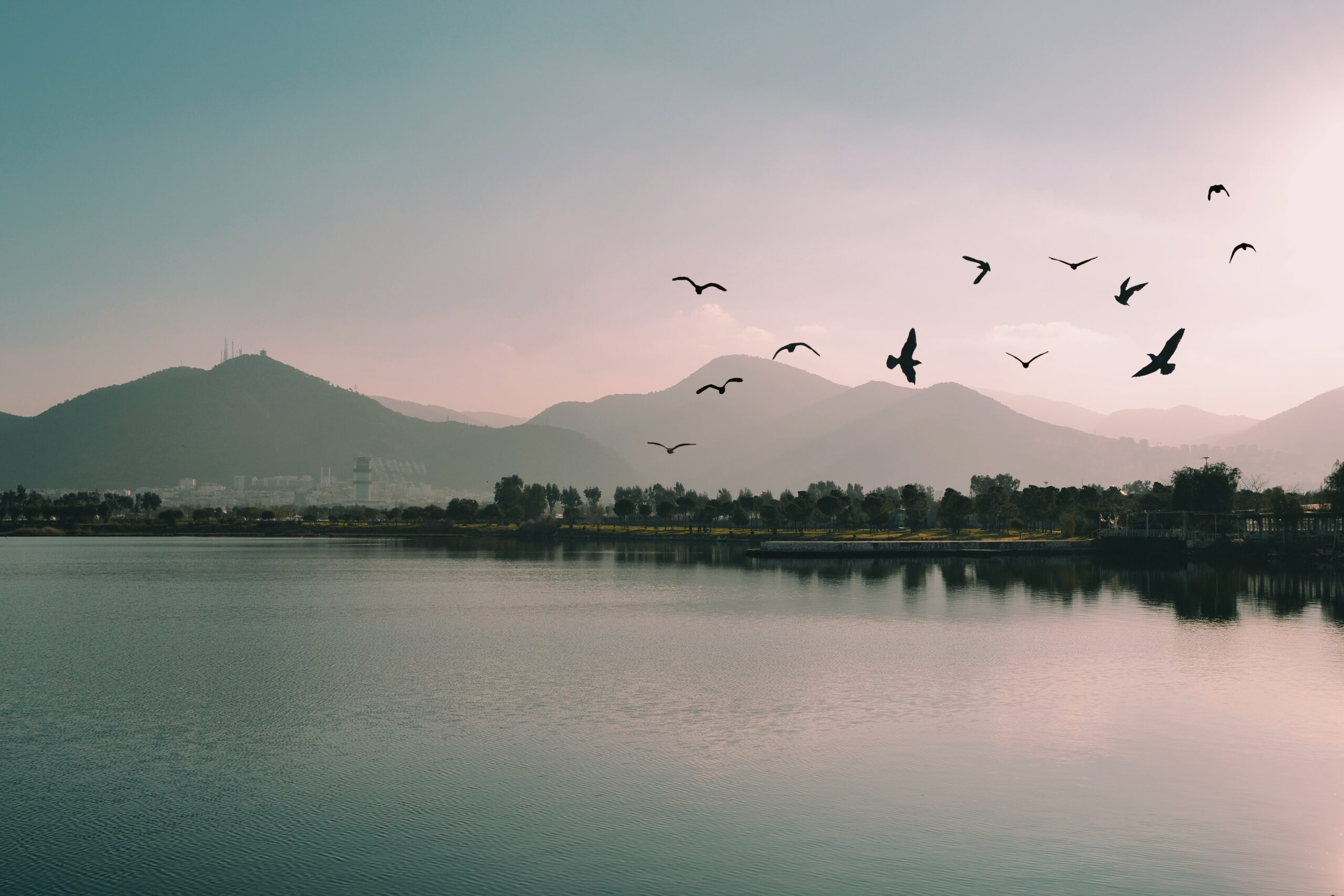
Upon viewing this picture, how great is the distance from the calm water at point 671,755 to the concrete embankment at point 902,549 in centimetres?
8294

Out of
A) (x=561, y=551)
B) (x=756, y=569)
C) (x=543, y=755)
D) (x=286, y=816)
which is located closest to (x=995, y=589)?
(x=756, y=569)

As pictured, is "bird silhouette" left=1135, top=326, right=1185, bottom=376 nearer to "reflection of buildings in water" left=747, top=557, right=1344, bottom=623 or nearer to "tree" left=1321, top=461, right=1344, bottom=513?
"reflection of buildings in water" left=747, top=557, right=1344, bottom=623

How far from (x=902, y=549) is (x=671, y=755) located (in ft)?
430

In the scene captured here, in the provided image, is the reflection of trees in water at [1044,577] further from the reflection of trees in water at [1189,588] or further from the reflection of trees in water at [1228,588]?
the reflection of trees in water at [1189,588]

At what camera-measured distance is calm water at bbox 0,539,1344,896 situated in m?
21.4

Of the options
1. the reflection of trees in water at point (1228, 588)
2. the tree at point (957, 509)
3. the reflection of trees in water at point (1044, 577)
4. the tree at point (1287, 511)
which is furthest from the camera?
the tree at point (957, 509)

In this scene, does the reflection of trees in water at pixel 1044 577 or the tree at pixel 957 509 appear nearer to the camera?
the reflection of trees in water at pixel 1044 577

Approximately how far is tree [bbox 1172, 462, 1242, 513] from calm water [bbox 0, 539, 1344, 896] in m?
95.8

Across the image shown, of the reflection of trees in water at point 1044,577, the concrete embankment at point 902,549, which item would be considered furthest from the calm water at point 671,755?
A: the concrete embankment at point 902,549

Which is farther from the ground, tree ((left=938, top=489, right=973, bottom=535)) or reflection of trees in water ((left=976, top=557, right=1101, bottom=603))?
tree ((left=938, top=489, right=973, bottom=535))

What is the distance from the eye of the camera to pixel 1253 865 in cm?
2162

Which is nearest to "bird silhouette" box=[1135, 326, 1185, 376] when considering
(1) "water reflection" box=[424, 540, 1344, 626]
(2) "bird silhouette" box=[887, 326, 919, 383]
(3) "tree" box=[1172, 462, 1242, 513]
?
(2) "bird silhouette" box=[887, 326, 919, 383]

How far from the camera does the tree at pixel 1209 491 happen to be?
499ft

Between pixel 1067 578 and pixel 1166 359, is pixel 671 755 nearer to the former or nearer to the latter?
pixel 1166 359
